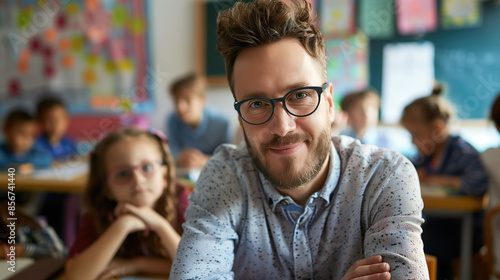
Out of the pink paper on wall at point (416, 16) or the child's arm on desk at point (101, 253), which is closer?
the child's arm on desk at point (101, 253)

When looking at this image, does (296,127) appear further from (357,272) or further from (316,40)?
(357,272)

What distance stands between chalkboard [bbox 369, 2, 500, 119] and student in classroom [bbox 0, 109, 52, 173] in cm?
315

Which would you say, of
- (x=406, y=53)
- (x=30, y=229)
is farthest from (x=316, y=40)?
(x=406, y=53)

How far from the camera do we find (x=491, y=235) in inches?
70.7

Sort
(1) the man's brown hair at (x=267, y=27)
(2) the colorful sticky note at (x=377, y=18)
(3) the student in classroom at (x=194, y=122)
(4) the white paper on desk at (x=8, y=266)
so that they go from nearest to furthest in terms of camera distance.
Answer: (1) the man's brown hair at (x=267, y=27)
(4) the white paper on desk at (x=8, y=266)
(3) the student in classroom at (x=194, y=122)
(2) the colorful sticky note at (x=377, y=18)

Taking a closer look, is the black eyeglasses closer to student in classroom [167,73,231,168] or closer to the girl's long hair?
the girl's long hair

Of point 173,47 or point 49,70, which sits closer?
point 173,47

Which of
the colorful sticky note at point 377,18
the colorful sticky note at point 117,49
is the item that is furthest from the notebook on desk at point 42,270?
the colorful sticky note at point 117,49

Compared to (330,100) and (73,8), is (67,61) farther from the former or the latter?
(330,100)

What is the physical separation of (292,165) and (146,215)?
64 centimetres

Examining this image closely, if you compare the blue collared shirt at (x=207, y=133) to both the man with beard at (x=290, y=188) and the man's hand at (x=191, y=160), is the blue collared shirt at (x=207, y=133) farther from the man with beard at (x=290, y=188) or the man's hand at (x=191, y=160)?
the man with beard at (x=290, y=188)

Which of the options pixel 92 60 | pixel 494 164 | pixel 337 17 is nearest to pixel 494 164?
pixel 494 164

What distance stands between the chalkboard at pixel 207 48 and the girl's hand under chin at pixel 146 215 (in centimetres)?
272

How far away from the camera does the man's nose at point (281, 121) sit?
955 mm
